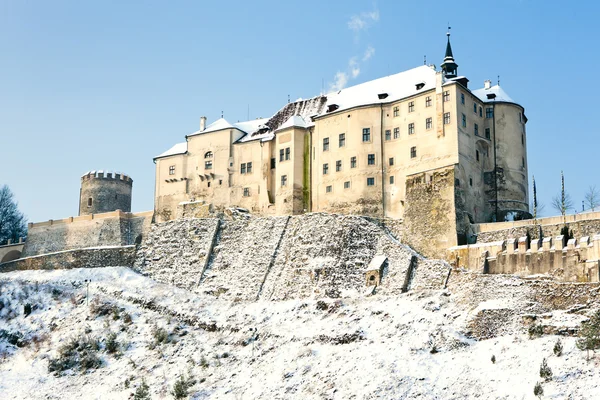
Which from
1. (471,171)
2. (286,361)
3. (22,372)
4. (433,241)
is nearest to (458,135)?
(471,171)

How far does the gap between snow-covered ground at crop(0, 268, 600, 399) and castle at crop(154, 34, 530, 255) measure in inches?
416

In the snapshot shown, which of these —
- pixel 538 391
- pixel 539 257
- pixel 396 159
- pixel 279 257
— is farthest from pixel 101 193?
pixel 538 391

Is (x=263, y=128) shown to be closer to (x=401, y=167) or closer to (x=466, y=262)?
(x=401, y=167)

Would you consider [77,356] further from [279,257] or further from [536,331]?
[536,331]

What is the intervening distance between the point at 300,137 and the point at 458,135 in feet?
47.6

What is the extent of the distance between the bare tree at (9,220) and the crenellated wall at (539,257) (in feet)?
181

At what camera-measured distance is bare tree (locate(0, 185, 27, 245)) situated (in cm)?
9012

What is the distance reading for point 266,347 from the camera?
49031mm

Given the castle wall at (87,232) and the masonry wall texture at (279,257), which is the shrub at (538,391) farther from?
the castle wall at (87,232)

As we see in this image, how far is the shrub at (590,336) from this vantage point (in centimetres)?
3816

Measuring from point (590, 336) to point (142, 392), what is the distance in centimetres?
2340

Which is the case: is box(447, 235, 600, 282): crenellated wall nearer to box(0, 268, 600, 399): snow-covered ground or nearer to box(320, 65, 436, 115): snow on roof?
box(0, 268, 600, 399): snow-covered ground

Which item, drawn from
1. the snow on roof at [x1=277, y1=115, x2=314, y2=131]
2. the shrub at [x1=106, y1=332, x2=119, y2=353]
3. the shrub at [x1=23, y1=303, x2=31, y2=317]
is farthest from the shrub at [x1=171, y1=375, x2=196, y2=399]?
the snow on roof at [x1=277, y1=115, x2=314, y2=131]

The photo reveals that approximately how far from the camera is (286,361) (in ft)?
151
